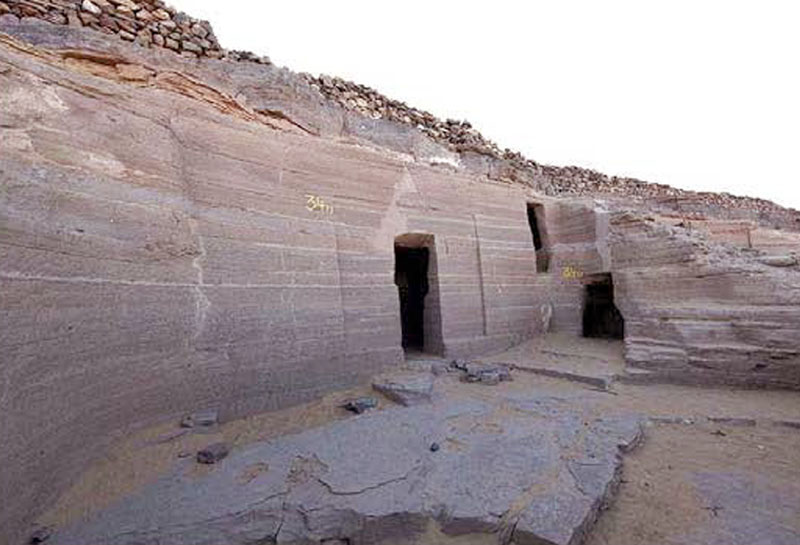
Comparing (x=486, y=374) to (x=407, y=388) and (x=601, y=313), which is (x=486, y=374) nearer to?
(x=407, y=388)

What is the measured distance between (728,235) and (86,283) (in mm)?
14114

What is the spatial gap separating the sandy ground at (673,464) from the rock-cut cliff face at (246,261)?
20 cm

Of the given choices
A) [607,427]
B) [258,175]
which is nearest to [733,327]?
[607,427]

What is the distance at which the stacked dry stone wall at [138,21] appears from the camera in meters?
4.95

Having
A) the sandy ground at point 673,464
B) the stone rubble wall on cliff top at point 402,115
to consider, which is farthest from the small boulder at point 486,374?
the stone rubble wall on cliff top at point 402,115

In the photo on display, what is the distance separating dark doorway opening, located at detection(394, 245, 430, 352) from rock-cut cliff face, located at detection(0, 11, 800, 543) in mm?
258

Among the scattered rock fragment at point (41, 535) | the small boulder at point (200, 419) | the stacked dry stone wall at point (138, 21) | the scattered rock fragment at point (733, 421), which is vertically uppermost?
the stacked dry stone wall at point (138, 21)

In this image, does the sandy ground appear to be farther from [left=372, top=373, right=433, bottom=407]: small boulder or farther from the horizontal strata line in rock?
the horizontal strata line in rock

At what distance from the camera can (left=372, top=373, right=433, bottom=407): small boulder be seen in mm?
4656

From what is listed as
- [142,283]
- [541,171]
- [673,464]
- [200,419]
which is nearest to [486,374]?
[673,464]

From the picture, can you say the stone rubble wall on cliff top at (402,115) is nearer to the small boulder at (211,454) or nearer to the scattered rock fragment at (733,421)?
the small boulder at (211,454)

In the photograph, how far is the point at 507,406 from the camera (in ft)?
15.0

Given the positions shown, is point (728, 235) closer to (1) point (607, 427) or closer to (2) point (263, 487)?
(1) point (607, 427)

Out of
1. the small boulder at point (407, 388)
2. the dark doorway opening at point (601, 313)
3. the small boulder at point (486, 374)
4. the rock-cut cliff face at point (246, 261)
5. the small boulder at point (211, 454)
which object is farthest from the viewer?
the dark doorway opening at point (601, 313)
